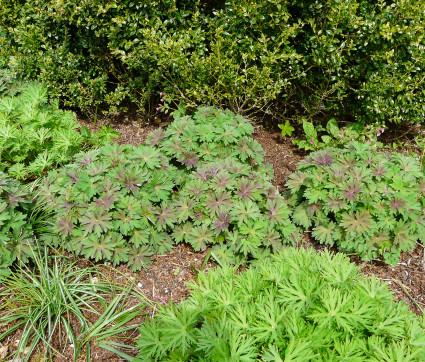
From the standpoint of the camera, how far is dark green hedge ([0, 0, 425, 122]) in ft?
11.2

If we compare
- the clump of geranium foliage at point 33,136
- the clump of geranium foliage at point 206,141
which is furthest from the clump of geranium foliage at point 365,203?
the clump of geranium foliage at point 33,136

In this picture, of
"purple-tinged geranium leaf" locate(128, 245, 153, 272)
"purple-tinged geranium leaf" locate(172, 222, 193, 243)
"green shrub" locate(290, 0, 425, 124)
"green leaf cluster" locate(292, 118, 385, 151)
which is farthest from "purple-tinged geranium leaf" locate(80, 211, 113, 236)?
"green shrub" locate(290, 0, 425, 124)

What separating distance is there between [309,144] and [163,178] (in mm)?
1850

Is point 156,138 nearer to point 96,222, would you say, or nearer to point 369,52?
point 96,222

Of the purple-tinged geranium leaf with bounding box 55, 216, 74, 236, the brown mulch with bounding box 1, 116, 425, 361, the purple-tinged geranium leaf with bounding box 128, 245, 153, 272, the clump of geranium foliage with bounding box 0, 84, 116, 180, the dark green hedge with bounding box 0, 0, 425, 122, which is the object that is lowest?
the brown mulch with bounding box 1, 116, 425, 361

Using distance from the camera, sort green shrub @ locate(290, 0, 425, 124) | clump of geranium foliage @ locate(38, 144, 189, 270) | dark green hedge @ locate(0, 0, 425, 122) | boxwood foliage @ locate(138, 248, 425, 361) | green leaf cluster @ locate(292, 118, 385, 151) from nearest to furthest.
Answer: boxwood foliage @ locate(138, 248, 425, 361)
clump of geranium foliage @ locate(38, 144, 189, 270)
green shrub @ locate(290, 0, 425, 124)
dark green hedge @ locate(0, 0, 425, 122)
green leaf cluster @ locate(292, 118, 385, 151)

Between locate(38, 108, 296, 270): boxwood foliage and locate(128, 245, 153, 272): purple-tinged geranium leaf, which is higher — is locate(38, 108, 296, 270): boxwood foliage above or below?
above

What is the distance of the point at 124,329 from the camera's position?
252cm

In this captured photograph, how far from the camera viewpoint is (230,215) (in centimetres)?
283

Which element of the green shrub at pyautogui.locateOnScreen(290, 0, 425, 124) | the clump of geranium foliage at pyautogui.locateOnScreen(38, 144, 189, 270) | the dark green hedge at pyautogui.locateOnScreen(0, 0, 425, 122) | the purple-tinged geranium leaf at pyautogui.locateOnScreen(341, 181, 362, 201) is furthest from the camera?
the dark green hedge at pyautogui.locateOnScreen(0, 0, 425, 122)

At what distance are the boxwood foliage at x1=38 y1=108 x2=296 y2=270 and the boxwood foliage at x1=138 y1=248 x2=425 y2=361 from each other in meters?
0.83

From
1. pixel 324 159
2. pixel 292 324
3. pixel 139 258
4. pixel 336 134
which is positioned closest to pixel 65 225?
pixel 139 258

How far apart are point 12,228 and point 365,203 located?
2667 mm

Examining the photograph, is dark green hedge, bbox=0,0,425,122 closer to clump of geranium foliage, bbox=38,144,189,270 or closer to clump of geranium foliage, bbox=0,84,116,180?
clump of geranium foliage, bbox=0,84,116,180
